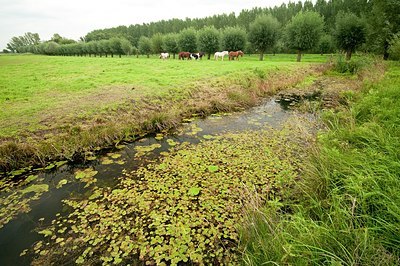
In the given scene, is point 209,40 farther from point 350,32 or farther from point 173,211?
point 173,211

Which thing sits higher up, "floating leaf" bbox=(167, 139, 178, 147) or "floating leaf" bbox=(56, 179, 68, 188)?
"floating leaf" bbox=(167, 139, 178, 147)

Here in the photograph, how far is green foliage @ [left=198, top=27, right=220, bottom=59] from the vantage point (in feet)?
127

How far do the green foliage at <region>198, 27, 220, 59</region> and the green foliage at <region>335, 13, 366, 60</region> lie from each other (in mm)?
19733

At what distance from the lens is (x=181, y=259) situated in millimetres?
3363

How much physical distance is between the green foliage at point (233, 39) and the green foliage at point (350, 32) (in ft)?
49.7

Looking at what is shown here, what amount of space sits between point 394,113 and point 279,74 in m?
14.2

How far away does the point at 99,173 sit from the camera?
19.5ft

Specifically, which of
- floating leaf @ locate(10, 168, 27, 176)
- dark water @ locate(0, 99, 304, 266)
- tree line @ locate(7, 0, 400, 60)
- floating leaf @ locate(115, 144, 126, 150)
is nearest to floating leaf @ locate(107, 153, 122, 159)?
dark water @ locate(0, 99, 304, 266)

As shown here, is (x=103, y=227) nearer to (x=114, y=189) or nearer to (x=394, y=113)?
(x=114, y=189)

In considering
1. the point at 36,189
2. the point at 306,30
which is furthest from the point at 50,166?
the point at 306,30

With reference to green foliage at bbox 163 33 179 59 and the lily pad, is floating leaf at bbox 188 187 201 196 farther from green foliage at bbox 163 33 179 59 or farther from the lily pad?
green foliage at bbox 163 33 179 59

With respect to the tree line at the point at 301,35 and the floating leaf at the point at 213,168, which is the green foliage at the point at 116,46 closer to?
the tree line at the point at 301,35

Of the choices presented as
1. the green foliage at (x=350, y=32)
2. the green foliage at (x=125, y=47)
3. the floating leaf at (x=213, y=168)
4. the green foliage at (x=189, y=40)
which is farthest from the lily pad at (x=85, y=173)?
the green foliage at (x=125, y=47)

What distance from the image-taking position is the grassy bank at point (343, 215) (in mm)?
2230
